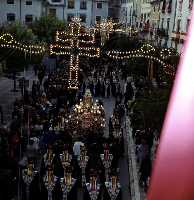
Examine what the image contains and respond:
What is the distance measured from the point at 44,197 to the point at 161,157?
1049 cm

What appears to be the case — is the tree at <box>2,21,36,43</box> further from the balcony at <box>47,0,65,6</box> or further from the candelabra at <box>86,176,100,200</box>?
the balcony at <box>47,0,65,6</box>

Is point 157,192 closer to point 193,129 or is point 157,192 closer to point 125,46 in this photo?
point 193,129

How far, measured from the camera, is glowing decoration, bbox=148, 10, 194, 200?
58.2 inches

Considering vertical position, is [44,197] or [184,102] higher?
[184,102]

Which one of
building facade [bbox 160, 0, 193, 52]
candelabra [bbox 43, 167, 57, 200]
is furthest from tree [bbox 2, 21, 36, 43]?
candelabra [bbox 43, 167, 57, 200]

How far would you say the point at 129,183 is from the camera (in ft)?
47.1

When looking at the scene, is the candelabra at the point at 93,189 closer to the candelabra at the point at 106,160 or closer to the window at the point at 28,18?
the candelabra at the point at 106,160

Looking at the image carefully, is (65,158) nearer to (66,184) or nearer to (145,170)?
(66,184)

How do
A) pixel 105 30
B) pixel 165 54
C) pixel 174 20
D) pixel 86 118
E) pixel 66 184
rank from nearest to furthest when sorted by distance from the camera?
pixel 66 184 < pixel 86 118 < pixel 165 54 < pixel 174 20 < pixel 105 30

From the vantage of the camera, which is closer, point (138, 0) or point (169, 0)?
point (169, 0)

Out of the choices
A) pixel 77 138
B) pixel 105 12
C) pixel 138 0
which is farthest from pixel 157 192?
pixel 105 12

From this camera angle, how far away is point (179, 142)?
150cm

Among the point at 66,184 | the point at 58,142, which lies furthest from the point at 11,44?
the point at 66,184

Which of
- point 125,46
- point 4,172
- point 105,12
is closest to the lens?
point 4,172
